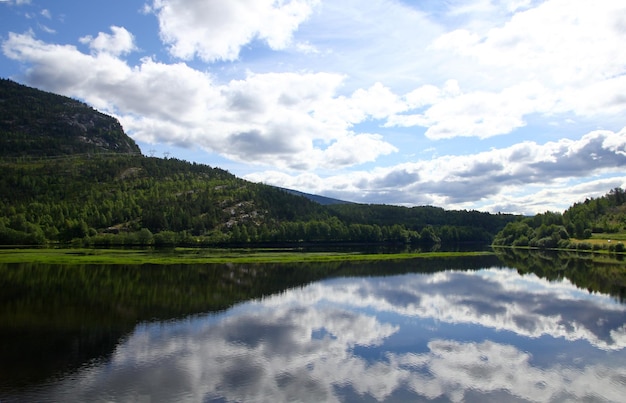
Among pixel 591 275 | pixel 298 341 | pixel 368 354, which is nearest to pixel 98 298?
pixel 298 341

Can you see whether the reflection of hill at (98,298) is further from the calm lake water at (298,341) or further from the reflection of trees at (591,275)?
the reflection of trees at (591,275)

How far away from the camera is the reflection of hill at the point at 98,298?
29.4m

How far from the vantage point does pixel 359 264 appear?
321 ft

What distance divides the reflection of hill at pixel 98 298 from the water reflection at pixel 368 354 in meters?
2.63

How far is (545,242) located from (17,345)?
189m

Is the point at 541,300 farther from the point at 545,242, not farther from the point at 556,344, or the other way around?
the point at 545,242

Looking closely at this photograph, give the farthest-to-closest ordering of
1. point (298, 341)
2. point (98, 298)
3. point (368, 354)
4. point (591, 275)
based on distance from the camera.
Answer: point (591, 275), point (98, 298), point (298, 341), point (368, 354)

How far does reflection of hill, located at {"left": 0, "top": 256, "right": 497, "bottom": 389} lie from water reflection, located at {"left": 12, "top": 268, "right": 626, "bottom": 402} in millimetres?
2629

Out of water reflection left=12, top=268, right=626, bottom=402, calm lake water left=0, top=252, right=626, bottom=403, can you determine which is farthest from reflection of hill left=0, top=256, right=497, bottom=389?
water reflection left=12, top=268, right=626, bottom=402

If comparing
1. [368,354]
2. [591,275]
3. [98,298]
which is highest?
[98,298]

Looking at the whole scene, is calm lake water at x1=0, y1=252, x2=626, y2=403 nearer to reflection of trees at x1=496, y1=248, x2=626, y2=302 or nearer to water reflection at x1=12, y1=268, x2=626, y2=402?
water reflection at x1=12, y1=268, x2=626, y2=402

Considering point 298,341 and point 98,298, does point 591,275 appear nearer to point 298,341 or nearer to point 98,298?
point 298,341

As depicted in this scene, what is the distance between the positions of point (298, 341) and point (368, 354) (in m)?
5.88

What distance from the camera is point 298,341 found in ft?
114
